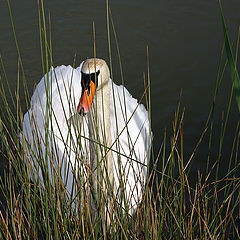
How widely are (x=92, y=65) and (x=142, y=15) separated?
406 centimetres

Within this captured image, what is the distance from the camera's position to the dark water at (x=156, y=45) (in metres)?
5.57

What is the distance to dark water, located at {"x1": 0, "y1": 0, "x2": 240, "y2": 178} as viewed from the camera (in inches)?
219

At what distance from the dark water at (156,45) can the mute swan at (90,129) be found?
0.67m

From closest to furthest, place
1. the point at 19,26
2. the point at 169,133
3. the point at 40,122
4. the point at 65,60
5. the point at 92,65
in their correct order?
the point at 92,65
the point at 40,122
the point at 169,133
the point at 65,60
the point at 19,26

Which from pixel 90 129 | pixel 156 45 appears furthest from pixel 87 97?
pixel 156 45

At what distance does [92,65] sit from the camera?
327cm

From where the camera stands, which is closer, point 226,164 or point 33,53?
point 226,164

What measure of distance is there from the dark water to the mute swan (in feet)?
2.19

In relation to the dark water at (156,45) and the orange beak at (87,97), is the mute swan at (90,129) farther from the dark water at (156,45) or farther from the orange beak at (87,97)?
the dark water at (156,45)

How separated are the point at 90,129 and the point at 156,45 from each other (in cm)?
349

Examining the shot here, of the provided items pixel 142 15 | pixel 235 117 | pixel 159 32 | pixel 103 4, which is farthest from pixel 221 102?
pixel 103 4

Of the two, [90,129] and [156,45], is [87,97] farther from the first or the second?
[156,45]

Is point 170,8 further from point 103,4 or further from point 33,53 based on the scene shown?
point 33,53

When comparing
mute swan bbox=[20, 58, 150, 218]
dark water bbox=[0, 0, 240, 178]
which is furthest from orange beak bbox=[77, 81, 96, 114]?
dark water bbox=[0, 0, 240, 178]
